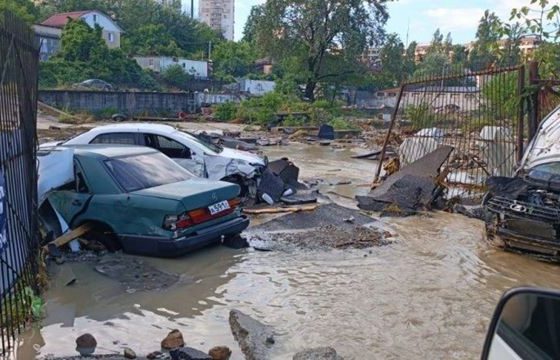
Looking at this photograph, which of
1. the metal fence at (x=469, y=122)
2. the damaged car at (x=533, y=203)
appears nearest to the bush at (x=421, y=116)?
the metal fence at (x=469, y=122)

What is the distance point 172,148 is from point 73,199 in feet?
12.8

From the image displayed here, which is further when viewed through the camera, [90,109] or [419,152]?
[90,109]

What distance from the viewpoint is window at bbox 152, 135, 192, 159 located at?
11.8m

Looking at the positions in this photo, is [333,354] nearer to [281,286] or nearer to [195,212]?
[281,286]

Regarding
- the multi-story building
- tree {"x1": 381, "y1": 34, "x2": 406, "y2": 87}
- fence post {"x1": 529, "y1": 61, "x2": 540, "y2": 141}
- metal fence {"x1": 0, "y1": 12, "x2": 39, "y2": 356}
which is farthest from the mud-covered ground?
the multi-story building

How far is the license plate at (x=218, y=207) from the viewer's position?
825cm

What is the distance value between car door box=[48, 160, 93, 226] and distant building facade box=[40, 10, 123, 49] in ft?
214

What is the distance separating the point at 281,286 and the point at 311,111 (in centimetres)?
3638

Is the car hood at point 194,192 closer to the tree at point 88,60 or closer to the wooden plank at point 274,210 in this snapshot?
the wooden plank at point 274,210

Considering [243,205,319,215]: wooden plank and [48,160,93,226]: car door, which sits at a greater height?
[48,160,93,226]: car door

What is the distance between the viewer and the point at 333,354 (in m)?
5.18

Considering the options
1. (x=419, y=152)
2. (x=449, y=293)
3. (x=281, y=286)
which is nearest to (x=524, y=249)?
(x=449, y=293)

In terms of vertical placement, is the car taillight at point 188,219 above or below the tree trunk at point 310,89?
below

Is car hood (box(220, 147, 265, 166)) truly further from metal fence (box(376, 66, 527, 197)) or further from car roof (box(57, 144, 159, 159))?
metal fence (box(376, 66, 527, 197))
